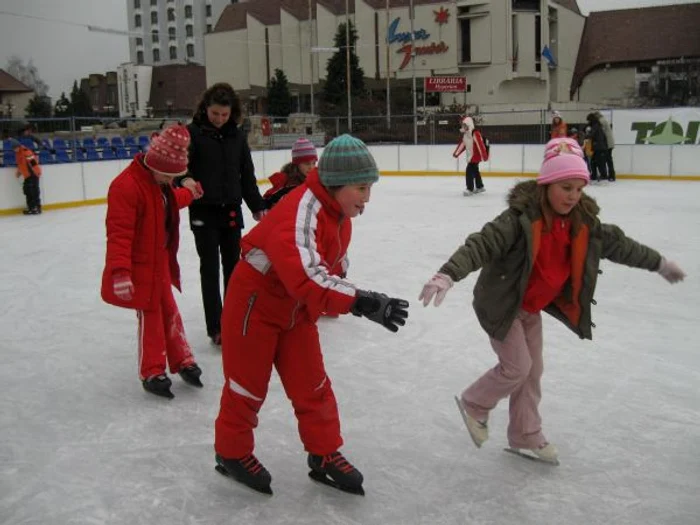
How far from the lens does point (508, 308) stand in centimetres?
238

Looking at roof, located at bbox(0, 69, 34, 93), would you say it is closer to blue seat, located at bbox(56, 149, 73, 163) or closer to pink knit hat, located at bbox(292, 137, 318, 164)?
blue seat, located at bbox(56, 149, 73, 163)

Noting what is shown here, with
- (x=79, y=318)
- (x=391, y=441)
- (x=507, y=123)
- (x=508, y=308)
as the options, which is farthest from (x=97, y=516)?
(x=507, y=123)

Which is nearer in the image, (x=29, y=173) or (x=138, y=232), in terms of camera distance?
(x=138, y=232)

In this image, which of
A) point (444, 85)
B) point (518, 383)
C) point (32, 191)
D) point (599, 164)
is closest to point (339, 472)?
point (518, 383)

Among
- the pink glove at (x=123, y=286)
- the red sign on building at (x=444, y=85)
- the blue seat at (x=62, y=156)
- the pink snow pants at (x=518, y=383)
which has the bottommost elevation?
the pink snow pants at (x=518, y=383)

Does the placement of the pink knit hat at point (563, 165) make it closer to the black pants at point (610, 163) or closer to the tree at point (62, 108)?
the black pants at point (610, 163)

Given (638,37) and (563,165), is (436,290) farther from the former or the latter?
(638,37)

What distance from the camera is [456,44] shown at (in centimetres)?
3788

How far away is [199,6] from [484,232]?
240 ft

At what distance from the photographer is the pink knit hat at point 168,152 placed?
2986 mm

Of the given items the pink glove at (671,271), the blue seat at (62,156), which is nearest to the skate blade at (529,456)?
the pink glove at (671,271)

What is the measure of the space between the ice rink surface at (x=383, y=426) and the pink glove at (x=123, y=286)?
1.78 ft

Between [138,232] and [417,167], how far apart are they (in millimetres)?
14704

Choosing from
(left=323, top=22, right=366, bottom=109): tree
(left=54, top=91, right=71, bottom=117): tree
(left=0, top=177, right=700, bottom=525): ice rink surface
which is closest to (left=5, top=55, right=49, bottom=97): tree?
(left=54, top=91, right=71, bottom=117): tree
